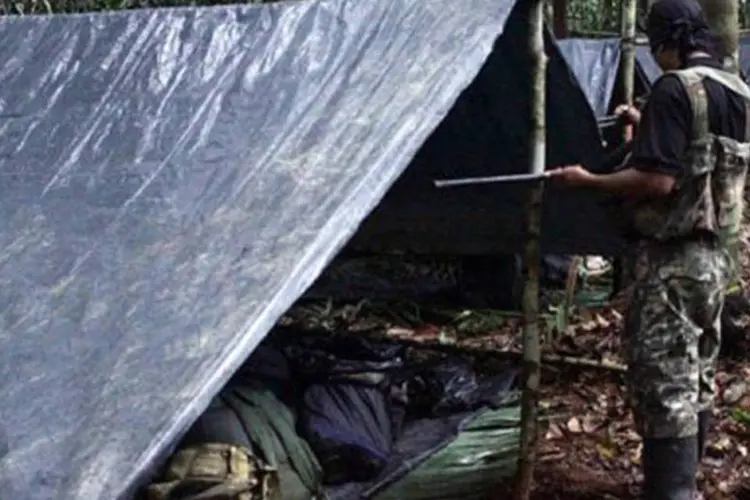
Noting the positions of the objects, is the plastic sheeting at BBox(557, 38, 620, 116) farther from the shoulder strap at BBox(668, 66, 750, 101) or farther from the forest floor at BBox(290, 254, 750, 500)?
the shoulder strap at BBox(668, 66, 750, 101)

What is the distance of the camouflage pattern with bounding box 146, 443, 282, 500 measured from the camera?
2.88 metres

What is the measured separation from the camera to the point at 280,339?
4.74 meters

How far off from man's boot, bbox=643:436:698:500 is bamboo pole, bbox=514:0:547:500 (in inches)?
14.6

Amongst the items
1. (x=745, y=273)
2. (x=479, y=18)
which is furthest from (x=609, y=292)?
(x=479, y=18)

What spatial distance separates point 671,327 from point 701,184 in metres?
0.43

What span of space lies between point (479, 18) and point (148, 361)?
1453 millimetres

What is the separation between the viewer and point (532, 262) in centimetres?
367

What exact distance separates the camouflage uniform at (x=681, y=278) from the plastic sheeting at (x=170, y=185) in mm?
725

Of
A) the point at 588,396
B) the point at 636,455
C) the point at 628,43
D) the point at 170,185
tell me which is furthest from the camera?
the point at 628,43

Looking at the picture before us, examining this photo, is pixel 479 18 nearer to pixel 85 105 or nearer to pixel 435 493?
pixel 85 105

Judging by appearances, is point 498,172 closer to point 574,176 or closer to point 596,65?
point 574,176

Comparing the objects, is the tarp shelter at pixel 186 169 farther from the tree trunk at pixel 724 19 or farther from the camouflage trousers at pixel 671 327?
the tree trunk at pixel 724 19

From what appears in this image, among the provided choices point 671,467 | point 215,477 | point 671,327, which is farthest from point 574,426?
point 215,477

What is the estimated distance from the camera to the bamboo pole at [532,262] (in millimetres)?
3568
